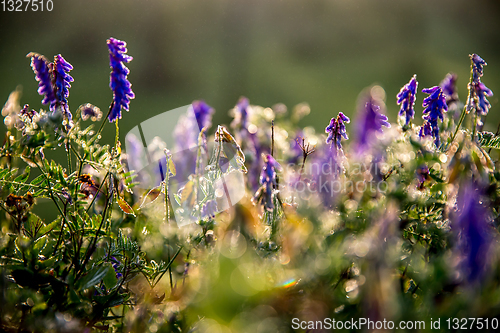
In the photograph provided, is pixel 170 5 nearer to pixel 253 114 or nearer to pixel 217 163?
pixel 253 114

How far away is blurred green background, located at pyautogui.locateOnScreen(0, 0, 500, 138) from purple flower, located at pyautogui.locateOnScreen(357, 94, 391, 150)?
8.43 ft

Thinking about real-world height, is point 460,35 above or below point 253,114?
above

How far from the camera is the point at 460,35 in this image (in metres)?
4.61

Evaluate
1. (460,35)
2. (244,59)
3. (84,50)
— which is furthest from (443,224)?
(460,35)

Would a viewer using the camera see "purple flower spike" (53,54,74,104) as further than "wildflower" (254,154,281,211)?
Yes

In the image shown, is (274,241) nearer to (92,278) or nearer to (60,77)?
(92,278)

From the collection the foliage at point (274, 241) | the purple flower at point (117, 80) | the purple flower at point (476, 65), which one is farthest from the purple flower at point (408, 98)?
the purple flower at point (117, 80)

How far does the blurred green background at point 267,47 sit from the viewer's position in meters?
3.62

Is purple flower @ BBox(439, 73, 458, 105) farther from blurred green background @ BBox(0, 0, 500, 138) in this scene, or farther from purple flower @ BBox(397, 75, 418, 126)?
blurred green background @ BBox(0, 0, 500, 138)

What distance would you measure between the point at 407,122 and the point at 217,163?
0.52 m

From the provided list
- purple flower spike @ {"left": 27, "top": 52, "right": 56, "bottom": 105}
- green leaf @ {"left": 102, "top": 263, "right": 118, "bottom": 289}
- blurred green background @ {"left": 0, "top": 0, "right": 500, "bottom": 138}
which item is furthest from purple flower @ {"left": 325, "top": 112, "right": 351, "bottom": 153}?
blurred green background @ {"left": 0, "top": 0, "right": 500, "bottom": 138}

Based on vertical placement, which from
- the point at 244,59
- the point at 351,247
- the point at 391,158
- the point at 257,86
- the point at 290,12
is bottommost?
the point at 351,247

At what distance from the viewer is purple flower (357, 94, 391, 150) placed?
790 millimetres

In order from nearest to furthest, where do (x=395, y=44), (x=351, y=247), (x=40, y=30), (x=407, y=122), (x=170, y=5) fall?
(x=351, y=247) < (x=407, y=122) < (x=40, y=30) < (x=170, y=5) < (x=395, y=44)
